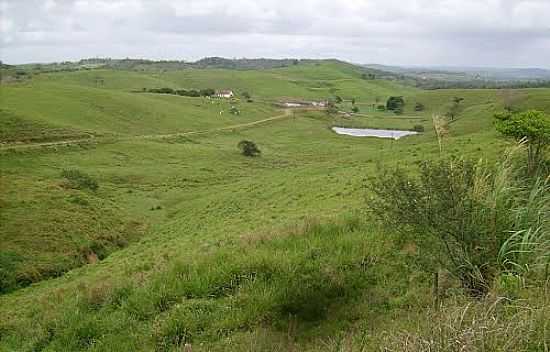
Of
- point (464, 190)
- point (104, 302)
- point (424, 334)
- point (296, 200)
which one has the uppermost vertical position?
point (464, 190)

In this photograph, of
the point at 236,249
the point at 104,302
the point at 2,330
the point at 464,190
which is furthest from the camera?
the point at 2,330

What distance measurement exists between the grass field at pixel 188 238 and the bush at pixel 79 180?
1160 mm

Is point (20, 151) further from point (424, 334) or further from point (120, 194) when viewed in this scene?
point (424, 334)

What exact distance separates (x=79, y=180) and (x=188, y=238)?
22997mm

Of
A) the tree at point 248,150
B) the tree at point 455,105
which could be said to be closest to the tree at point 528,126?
the tree at point 248,150

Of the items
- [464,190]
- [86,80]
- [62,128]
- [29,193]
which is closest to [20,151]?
[62,128]

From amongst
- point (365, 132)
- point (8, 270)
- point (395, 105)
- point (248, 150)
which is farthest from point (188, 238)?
point (395, 105)

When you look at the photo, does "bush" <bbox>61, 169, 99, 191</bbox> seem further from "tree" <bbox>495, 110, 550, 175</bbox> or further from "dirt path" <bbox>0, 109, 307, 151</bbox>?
"tree" <bbox>495, 110, 550, 175</bbox>

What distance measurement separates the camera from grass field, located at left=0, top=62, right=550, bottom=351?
24.3 ft

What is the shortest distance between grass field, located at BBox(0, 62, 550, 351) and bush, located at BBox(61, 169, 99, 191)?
1.16 metres

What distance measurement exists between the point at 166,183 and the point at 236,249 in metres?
41.4

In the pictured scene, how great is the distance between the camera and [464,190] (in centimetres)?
762

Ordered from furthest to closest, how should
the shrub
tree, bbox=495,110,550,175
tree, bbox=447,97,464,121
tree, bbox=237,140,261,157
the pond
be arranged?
the shrub
tree, bbox=447,97,464,121
the pond
tree, bbox=237,140,261,157
tree, bbox=495,110,550,175

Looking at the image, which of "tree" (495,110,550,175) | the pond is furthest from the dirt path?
"tree" (495,110,550,175)
